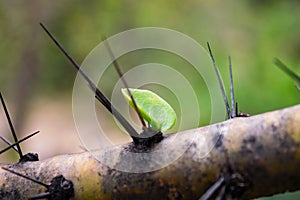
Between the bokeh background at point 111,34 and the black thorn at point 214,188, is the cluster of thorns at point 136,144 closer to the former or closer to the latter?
the black thorn at point 214,188

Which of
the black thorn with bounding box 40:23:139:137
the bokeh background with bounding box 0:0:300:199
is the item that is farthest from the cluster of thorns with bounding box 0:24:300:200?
the bokeh background with bounding box 0:0:300:199

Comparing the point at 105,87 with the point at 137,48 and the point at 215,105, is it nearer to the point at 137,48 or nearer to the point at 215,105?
the point at 137,48

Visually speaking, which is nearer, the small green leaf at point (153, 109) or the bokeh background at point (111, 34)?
the small green leaf at point (153, 109)

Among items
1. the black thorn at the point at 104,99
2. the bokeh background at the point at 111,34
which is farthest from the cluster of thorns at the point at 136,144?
the bokeh background at the point at 111,34

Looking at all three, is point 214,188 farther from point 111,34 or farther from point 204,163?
point 111,34

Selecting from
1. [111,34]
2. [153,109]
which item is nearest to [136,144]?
[153,109]

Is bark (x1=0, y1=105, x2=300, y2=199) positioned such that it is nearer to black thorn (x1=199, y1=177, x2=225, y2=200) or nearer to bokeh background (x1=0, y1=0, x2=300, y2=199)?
black thorn (x1=199, y1=177, x2=225, y2=200)
